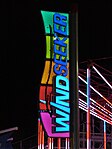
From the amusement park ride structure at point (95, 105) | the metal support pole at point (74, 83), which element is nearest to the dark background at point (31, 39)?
the metal support pole at point (74, 83)

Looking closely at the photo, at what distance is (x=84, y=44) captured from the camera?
35.9 ft

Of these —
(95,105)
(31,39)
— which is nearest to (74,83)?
(31,39)

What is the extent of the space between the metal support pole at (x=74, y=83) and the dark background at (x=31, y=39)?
9.0 inches

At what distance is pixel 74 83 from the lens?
4.51 meters

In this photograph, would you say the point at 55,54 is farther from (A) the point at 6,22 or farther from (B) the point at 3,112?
(B) the point at 3,112

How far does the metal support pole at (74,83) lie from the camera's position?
14.2 feet

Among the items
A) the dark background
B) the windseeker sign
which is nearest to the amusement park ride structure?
the windseeker sign

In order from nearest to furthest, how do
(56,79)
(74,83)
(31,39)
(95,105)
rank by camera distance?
(74,83)
(56,79)
(31,39)
(95,105)

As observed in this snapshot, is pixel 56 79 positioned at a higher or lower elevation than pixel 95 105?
lower

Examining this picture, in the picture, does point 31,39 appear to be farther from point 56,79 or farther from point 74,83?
point 74,83

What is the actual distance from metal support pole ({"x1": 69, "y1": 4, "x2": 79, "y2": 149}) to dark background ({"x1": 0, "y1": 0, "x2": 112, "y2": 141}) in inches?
9.0

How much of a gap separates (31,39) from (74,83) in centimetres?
709

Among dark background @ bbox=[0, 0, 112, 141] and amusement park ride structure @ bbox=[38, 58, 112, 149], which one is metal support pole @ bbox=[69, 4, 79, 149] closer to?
dark background @ bbox=[0, 0, 112, 141]

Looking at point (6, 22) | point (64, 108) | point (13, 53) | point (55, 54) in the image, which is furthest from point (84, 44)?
point (64, 108)
